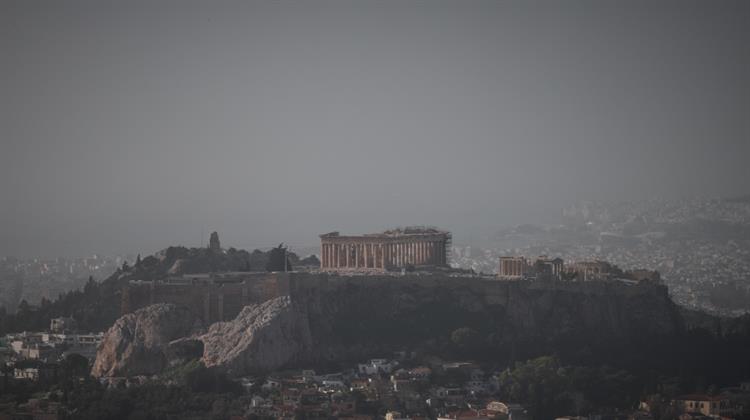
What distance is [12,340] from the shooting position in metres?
82.6

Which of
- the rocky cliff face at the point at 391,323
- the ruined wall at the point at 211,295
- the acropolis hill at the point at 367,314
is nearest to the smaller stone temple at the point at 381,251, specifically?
the acropolis hill at the point at 367,314

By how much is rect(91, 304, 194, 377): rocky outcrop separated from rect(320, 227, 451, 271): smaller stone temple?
1132 cm

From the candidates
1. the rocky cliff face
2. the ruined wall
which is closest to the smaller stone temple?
the rocky cliff face

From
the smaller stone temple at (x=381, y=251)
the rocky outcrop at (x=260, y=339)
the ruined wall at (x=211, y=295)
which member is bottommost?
the rocky outcrop at (x=260, y=339)

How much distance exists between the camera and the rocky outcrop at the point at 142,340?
73.3 metres

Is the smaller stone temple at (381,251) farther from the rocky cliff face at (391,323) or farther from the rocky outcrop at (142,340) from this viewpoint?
the rocky outcrop at (142,340)

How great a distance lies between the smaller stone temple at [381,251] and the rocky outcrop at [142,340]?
37.1 ft

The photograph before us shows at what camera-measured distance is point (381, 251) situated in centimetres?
8500

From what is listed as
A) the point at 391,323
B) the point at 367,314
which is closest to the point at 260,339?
the point at 367,314

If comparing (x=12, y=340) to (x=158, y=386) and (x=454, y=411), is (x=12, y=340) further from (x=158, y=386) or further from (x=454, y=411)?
(x=454, y=411)

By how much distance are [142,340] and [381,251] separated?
1493 cm

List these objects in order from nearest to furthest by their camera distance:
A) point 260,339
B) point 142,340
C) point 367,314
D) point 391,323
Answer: point 260,339
point 142,340
point 391,323
point 367,314

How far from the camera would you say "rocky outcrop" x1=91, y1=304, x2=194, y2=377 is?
73.3 m

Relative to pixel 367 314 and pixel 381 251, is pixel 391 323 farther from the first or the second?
pixel 381 251
